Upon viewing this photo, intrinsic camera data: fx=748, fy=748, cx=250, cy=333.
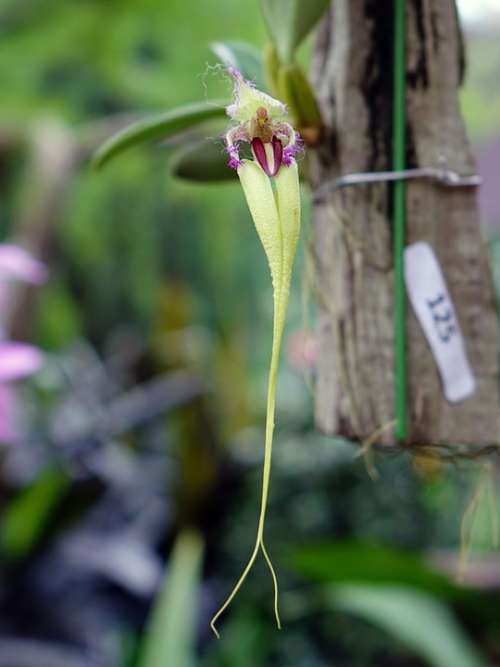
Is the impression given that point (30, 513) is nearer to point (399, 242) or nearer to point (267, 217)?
point (399, 242)

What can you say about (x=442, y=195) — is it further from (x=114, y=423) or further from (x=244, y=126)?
(x=114, y=423)

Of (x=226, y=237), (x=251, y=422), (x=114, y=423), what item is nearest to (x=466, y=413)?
(x=114, y=423)

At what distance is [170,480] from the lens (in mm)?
1958

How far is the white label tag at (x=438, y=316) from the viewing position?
0.36 meters

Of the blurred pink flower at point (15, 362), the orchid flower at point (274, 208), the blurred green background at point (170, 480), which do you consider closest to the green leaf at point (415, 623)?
the blurred green background at point (170, 480)

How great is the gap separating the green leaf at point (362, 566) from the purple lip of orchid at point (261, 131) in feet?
2.54

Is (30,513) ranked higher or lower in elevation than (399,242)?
lower

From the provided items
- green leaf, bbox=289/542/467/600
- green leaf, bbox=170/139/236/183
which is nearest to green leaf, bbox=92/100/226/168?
green leaf, bbox=170/139/236/183

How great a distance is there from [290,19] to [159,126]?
0.28 feet

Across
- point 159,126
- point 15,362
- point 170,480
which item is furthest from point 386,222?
point 170,480

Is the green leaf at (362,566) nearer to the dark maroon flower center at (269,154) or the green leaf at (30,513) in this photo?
the green leaf at (30,513)

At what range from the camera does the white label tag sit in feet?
1.17

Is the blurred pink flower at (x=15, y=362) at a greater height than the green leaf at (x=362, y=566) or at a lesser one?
greater

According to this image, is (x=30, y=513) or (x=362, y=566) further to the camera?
(x=30, y=513)
